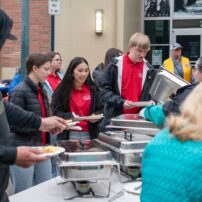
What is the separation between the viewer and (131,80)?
520cm

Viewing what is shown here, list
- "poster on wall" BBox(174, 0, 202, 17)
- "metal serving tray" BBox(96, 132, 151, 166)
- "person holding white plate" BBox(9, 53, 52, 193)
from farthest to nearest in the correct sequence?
"poster on wall" BBox(174, 0, 202, 17), "person holding white plate" BBox(9, 53, 52, 193), "metal serving tray" BBox(96, 132, 151, 166)

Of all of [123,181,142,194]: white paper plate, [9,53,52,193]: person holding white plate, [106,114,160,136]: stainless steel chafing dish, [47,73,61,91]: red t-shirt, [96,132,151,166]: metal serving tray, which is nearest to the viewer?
[123,181,142,194]: white paper plate

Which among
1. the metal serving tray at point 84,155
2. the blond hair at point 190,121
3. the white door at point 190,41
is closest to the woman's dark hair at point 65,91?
the metal serving tray at point 84,155

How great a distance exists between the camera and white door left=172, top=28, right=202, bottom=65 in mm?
14359

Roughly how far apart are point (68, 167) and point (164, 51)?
39.0 feet

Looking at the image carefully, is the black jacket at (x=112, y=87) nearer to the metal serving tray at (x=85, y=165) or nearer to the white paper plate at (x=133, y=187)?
the white paper plate at (x=133, y=187)

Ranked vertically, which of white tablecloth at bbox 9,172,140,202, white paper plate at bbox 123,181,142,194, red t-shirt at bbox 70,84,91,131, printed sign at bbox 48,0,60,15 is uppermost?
printed sign at bbox 48,0,60,15

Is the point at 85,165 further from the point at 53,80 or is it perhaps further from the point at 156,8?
the point at 156,8

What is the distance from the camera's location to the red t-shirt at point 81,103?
5.12 metres

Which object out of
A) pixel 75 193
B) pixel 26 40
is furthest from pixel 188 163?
pixel 26 40

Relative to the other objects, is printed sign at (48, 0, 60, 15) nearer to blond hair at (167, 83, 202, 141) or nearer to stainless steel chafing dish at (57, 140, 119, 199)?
stainless steel chafing dish at (57, 140, 119, 199)

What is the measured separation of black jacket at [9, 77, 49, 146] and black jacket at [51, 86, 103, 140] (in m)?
0.23

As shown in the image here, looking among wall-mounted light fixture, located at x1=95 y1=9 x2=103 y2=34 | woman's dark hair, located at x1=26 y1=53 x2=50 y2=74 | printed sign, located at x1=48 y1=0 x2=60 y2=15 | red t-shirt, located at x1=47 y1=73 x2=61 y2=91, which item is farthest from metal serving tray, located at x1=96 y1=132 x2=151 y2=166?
wall-mounted light fixture, located at x1=95 y1=9 x2=103 y2=34

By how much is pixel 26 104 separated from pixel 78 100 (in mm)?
558
